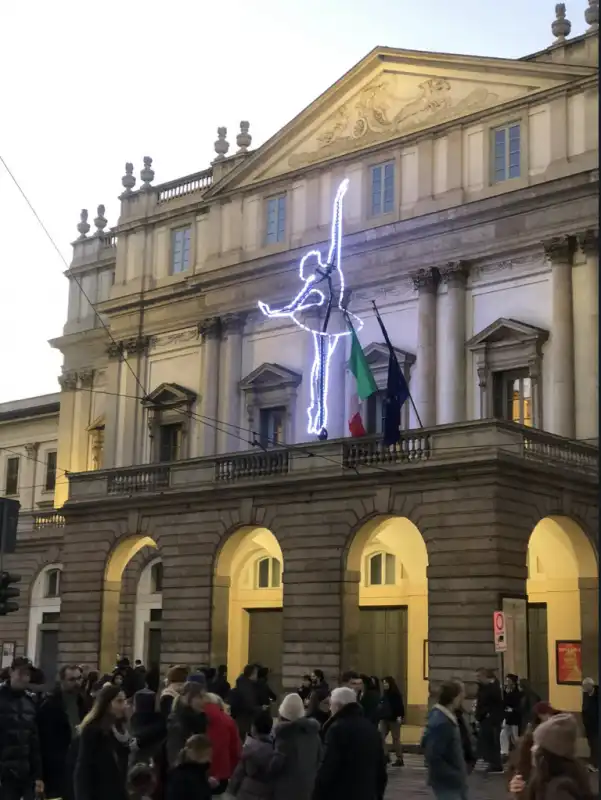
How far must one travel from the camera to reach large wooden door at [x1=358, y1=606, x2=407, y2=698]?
33.3 m

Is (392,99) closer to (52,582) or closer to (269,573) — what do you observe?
(269,573)

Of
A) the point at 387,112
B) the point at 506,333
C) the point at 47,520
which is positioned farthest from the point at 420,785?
the point at 47,520

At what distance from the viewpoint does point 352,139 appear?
36.8 metres

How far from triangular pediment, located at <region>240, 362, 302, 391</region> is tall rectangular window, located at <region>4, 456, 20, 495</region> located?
1929 centimetres

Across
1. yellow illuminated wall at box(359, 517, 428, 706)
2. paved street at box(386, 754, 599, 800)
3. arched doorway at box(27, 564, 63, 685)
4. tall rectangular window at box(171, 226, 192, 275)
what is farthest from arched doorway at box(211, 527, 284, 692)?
paved street at box(386, 754, 599, 800)

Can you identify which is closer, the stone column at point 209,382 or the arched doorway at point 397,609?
the arched doorway at point 397,609

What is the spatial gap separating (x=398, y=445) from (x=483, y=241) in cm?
685

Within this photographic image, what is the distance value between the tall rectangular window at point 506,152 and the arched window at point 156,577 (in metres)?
17.7

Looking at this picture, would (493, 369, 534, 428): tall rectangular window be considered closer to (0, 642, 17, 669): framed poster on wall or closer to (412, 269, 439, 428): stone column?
(412, 269, 439, 428): stone column

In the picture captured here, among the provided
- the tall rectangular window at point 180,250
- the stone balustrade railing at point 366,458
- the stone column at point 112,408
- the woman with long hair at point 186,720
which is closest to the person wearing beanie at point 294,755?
the woman with long hair at point 186,720

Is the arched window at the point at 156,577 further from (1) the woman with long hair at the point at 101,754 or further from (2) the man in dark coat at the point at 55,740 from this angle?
(1) the woman with long hair at the point at 101,754

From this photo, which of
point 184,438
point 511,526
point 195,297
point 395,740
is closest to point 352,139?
point 195,297

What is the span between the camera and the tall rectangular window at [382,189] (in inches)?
1399

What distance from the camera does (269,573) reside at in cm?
3703
